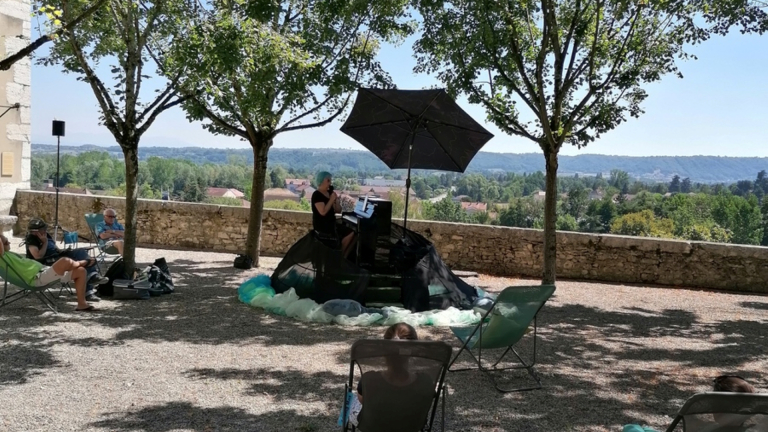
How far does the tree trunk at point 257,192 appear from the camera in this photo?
32.9ft

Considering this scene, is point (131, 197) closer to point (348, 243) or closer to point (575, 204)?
point (348, 243)

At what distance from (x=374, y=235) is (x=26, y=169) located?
9.28 meters

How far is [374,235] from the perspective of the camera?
7.57 metres

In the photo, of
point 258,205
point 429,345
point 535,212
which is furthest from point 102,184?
point 429,345

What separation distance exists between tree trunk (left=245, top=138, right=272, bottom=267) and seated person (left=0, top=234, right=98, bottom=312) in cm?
377

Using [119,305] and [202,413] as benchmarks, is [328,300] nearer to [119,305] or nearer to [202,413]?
[119,305]

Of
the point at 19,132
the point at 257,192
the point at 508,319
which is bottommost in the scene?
the point at 508,319

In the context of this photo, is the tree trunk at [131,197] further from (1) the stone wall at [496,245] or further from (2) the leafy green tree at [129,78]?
(1) the stone wall at [496,245]

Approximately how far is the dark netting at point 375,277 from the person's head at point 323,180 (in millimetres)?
558

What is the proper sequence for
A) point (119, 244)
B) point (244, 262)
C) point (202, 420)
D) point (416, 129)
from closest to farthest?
point (202, 420) → point (416, 129) → point (119, 244) → point (244, 262)

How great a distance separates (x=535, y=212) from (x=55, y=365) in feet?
48.7

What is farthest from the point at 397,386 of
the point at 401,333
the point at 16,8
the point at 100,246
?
the point at 16,8

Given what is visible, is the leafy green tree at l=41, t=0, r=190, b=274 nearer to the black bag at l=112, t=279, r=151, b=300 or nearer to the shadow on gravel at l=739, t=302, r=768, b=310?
the black bag at l=112, t=279, r=151, b=300

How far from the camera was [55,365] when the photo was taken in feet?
15.4
